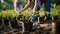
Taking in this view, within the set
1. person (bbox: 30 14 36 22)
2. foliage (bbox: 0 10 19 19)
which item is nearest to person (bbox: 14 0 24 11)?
foliage (bbox: 0 10 19 19)

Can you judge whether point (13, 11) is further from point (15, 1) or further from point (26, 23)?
point (26, 23)

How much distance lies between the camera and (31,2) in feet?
8.99

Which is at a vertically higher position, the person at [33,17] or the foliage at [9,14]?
the foliage at [9,14]

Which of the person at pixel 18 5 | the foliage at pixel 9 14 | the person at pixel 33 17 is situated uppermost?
the person at pixel 18 5

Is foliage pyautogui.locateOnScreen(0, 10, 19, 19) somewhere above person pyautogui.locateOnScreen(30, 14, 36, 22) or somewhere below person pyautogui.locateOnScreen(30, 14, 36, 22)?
above

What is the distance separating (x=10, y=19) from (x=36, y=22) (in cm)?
38

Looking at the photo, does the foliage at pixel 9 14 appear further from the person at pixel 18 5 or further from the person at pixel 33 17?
the person at pixel 33 17

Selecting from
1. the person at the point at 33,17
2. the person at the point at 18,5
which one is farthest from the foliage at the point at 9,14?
the person at the point at 33,17

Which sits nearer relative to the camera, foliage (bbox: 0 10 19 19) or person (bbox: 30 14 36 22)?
person (bbox: 30 14 36 22)

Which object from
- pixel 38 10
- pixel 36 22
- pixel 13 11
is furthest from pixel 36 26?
pixel 13 11

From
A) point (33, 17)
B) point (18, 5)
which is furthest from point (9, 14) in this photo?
point (33, 17)

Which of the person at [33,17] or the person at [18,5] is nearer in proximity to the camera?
the person at [33,17]

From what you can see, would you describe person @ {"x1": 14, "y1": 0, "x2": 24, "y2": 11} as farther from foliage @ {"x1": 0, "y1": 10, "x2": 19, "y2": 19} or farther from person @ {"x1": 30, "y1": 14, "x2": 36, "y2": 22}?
person @ {"x1": 30, "y1": 14, "x2": 36, "y2": 22}

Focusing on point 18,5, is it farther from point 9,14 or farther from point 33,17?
point 33,17
